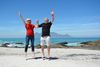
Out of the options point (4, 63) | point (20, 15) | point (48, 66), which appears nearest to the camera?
point (48, 66)

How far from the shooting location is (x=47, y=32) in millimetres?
13562

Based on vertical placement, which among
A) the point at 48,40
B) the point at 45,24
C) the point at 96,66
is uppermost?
the point at 45,24

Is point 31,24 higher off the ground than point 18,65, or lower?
higher

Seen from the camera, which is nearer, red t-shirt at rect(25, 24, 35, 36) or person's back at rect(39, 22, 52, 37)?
person's back at rect(39, 22, 52, 37)

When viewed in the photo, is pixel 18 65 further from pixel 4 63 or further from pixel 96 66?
pixel 96 66

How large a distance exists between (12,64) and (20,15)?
2800 millimetres

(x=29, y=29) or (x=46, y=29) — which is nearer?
(x=46, y=29)

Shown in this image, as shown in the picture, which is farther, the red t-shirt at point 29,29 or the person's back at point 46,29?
the red t-shirt at point 29,29

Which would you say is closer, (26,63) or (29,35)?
(26,63)

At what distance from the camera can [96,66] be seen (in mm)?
12195

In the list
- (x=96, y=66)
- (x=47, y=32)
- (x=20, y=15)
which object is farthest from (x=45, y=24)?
(x=96, y=66)

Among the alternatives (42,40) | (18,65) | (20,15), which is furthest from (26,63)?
(20,15)

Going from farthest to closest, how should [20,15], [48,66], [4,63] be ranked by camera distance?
[20,15], [4,63], [48,66]

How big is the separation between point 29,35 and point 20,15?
47.6 inches
